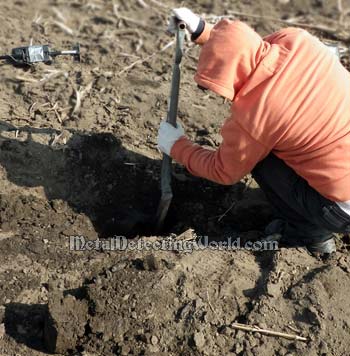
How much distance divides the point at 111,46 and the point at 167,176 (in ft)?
4.58

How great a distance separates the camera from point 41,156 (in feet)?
12.5

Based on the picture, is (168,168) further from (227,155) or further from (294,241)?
(294,241)

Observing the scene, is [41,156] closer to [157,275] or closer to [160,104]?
[160,104]

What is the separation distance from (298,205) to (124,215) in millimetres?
1012

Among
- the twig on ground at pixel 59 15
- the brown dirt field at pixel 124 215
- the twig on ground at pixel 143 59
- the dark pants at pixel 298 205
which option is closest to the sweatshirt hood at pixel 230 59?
the dark pants at pixel 298 205

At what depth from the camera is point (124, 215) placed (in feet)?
12.3

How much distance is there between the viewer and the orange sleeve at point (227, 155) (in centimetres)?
299

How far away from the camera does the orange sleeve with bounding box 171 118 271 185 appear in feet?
9.80

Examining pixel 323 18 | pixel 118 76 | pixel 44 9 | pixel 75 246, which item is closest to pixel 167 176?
pixel 75 246

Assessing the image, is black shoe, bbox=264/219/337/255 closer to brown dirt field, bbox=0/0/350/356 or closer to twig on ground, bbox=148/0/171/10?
brown dirt field, bbox=0/0/350/356

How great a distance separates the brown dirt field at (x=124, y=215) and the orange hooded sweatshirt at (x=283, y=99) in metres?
0.55

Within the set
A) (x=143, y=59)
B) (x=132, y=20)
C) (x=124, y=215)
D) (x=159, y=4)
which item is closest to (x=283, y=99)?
(x=124, y=215)

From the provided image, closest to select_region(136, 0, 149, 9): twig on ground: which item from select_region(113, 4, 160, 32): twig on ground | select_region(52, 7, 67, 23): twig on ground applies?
select_region(113, 4, 160, 32): twig on ground

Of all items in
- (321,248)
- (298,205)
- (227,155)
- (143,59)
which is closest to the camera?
(227,155)
